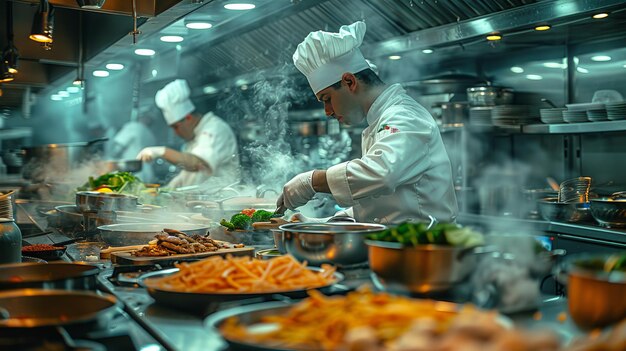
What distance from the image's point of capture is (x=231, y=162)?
291 inches

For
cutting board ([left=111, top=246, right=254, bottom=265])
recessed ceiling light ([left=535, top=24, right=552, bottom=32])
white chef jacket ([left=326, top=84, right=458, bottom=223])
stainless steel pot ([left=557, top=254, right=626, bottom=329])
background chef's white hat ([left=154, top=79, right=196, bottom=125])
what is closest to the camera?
stainless steel pot ([left=557, top=254, right=626, bottom=329])

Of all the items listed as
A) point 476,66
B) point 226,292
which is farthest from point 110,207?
point 476,66

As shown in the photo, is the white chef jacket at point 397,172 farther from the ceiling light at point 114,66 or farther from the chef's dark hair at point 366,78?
the ceiling light at point 114,66

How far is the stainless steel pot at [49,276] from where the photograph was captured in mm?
1599

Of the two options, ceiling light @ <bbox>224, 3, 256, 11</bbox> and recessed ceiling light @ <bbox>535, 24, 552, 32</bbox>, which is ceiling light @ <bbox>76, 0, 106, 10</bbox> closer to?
ceiling light @ <bbox>224, 3, 256, 11</bbox>

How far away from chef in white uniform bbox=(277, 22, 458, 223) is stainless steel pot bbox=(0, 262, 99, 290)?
4.13 feet

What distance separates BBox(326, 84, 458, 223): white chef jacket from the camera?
295cm

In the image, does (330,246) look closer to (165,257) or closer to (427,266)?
(427,266)

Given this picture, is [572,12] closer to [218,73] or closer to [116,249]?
[116,249]

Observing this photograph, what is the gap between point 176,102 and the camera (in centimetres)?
748

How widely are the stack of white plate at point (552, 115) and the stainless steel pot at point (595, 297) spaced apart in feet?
14.0

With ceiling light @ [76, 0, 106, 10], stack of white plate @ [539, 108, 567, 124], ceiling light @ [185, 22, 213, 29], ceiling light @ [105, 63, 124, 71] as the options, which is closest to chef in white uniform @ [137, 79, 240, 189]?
ceiling light @ [105, 63, 124, 71]

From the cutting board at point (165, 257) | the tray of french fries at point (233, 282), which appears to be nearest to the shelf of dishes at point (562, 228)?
the cutting board at point (165, 257)

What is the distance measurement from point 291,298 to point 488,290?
0.51m
